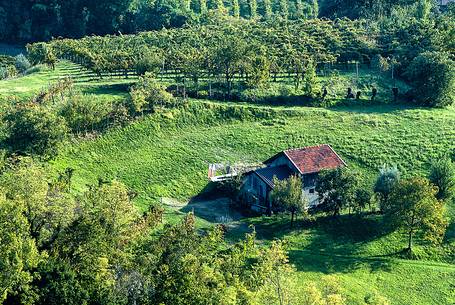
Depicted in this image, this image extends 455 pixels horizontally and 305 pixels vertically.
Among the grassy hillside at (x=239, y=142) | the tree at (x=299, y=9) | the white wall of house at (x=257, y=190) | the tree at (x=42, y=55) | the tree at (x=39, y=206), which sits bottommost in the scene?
the white wall of house at (x=257, y=190)

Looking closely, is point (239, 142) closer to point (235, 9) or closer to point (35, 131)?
point (35, 131)

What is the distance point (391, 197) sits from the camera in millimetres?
61562

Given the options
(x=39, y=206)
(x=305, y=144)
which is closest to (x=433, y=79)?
(x=305, y=144)

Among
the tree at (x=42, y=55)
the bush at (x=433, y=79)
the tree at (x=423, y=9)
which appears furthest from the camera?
the tree at (x=423, y=9)

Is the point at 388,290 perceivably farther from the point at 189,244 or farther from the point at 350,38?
the point at 350,38

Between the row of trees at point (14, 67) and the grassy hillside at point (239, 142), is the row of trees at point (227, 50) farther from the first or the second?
the grassy hillside at point (239, 142)

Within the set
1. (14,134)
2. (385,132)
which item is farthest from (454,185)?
(14,134)

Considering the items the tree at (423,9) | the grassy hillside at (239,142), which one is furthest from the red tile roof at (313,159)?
the tree at (423,9)

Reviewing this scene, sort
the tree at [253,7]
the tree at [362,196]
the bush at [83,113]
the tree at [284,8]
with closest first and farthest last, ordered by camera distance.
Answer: the tree at [362,196]
the bush at [83,113]
the tree at [284,8]
the tree at [253,7]

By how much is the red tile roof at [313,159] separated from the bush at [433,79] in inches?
1138

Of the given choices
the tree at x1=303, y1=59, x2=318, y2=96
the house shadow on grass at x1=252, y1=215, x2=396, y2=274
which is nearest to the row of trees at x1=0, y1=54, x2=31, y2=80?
the tree at x1=303, y1=59, x2=318, y2=96

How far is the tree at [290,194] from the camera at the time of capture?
62500mm

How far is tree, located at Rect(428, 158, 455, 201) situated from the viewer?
67562 millimetres

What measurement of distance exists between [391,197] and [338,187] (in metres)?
5.43
